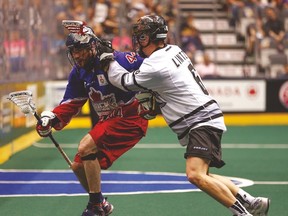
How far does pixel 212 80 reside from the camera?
51.9ft

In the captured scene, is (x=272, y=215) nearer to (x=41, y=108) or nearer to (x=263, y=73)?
(x=41, y=108)

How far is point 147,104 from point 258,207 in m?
1.12

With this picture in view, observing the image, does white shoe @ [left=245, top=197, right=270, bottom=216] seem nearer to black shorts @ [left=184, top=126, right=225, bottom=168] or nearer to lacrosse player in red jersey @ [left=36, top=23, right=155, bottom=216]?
black shorts @ [left=184, top=126, right=225, bottom=168]

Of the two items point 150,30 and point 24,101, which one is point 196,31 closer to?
point 24,101

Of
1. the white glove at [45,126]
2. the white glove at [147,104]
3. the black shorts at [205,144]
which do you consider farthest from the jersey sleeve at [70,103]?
the black shorts at [205,144]

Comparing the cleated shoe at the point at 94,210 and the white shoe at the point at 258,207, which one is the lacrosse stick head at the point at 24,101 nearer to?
the cleated shoe at the point at 94,210

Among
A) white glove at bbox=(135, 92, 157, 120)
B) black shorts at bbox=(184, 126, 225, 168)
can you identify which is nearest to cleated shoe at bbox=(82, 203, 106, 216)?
white glove at bbox=(135, 92, 157, 120)

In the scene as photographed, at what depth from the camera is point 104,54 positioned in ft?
21.6

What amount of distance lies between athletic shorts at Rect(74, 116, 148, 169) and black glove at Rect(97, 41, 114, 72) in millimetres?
513

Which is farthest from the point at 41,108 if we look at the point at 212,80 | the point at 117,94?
the point at 117,94

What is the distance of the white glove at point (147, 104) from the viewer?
20.6 feet

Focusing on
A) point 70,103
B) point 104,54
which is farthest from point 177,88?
point 70,103

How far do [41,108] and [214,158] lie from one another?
343 inches

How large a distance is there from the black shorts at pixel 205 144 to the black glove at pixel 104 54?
0.96 metres
